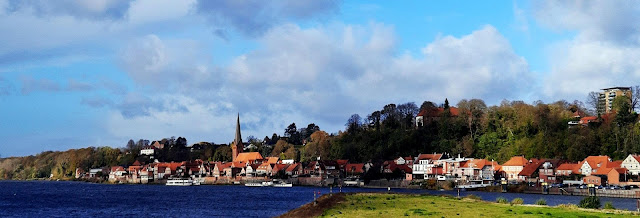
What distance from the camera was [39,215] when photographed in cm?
6588

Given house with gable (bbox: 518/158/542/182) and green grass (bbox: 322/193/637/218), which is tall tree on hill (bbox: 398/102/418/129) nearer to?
house with gable (bbox: 518/158/542/182)

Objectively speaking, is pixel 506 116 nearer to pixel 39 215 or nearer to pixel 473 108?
pixel 473 108

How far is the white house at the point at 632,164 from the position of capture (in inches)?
3964

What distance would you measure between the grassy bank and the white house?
64.3 meters

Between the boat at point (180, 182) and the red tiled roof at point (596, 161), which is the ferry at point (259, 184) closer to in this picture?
the boat at point (180, 182)

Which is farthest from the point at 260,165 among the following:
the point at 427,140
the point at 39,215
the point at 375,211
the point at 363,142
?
the point at 375,211

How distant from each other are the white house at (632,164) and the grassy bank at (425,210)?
6426cm

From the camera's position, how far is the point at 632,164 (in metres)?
102

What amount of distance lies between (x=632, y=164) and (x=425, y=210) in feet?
245

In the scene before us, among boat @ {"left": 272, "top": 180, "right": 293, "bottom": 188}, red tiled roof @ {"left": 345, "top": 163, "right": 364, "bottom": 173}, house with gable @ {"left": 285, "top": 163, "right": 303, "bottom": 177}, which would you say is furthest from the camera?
house with gable @ {"left": 285, "top": 163, "right": 303, "bottom": 177}

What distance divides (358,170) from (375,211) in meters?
103

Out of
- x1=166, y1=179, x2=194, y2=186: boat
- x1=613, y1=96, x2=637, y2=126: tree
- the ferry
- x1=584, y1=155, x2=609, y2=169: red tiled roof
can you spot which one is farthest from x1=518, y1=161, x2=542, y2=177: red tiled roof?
x1=166, y1=179, x2=194, y2=186: boat

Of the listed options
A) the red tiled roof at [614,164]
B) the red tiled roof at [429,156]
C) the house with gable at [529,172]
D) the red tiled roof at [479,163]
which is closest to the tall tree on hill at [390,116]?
the red tiled roof at [429,156]

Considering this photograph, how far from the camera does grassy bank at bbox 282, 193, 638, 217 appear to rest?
37.3 meters
